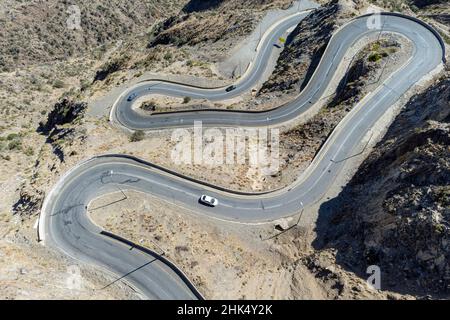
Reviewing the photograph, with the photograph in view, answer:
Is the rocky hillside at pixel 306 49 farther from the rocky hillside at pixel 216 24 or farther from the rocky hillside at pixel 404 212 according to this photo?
the rocky hillside at pixel 404 212

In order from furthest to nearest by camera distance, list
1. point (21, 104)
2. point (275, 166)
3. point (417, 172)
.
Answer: point (21, 104) < point (275, 166) < point (417, 172)

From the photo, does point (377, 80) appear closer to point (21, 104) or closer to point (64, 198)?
point (64, 198)

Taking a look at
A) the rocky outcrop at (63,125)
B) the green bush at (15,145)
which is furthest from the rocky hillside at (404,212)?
the green bush at (15,145)

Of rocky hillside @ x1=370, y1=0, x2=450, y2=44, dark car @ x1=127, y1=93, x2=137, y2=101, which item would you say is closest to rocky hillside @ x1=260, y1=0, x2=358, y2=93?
rocky hillside @ x1=370, y1=0, x2=450, y2=44

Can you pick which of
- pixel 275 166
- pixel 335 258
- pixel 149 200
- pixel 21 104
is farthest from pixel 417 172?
pixel 21 104

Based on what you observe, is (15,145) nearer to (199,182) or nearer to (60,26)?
(199,182)

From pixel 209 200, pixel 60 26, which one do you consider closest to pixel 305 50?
pixel 209 200
